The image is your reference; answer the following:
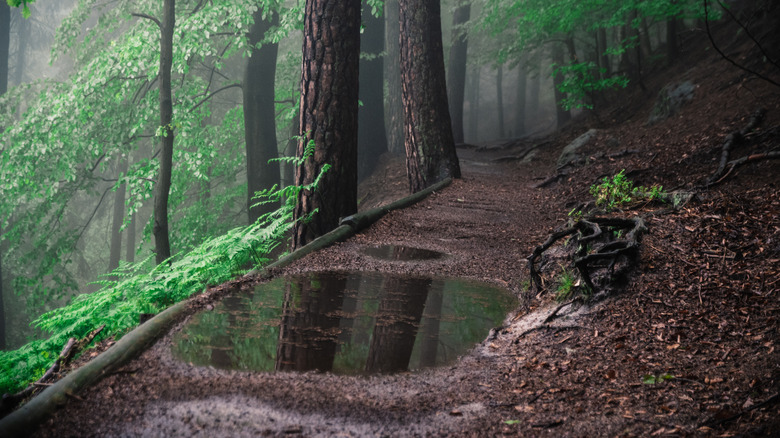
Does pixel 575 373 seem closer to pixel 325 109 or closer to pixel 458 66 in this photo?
pixel 325 109

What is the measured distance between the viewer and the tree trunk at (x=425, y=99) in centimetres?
1065

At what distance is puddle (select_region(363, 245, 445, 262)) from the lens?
5.83 metres

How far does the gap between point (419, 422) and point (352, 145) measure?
4.95 m

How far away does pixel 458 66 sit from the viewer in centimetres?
2102

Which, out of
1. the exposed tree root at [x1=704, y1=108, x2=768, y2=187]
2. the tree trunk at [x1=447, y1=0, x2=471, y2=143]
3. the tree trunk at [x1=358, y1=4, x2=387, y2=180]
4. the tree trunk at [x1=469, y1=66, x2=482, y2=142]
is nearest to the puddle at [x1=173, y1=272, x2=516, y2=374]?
the exposed tree root at [x1=704, y1=108, x2=768, y2=187]

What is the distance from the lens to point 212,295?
4066 mm

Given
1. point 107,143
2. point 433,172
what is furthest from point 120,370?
point 107,143

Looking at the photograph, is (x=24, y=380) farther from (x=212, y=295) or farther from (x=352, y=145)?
(x=352, y=145)

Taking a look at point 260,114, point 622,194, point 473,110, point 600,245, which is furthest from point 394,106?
point 473,110

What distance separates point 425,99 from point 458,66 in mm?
11178

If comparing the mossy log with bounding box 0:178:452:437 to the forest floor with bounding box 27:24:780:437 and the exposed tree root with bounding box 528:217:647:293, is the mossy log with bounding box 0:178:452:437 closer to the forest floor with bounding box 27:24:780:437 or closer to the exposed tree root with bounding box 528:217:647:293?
the forest floor with bounding box 27:24:780:437

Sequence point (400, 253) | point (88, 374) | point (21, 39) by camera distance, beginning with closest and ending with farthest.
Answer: point (88, 374) < point (400, 253) < point (21, 39)

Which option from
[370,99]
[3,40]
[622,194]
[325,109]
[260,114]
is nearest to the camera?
[622,194]

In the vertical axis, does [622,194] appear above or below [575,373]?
above
